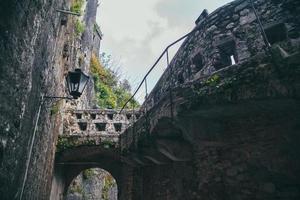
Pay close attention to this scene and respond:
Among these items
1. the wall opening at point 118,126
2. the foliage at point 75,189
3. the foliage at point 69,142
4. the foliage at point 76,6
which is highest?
the foliage at point 76,6

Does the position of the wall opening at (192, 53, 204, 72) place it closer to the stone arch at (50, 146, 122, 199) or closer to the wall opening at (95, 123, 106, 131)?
the stone arch at (50, 146, 122, 199)

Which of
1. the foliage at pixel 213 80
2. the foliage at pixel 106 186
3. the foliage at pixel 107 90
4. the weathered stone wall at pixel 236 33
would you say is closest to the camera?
the foliage at pixel 213 80

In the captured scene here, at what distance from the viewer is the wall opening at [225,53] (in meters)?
5.46

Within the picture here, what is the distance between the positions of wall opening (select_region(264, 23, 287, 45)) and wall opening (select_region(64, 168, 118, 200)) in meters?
10.4

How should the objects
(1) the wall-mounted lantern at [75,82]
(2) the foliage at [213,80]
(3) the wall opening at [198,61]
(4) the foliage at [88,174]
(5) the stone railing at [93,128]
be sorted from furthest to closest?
(4) the foliage at [88,174]
(5) the stone railing at [93,128]
(3) the wall opening at [198,61]
(1) the wall-mounted lantern at [75,82]
(2) the foliage at [213,80]

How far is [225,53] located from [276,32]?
1.11 m

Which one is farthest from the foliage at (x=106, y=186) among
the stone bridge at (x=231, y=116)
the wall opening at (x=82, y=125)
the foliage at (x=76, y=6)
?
the foliage at (x=76, y=6)

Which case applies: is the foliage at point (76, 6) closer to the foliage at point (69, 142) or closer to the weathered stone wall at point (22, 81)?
the weathered stone wall at point (22, 81)

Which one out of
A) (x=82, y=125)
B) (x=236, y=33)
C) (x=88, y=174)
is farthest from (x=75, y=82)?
(x=88, y=174)

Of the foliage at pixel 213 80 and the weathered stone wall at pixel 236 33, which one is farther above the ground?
the weathered stone wall at pixel 236 33

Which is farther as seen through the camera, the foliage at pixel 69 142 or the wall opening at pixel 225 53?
the foliage at pixel 69 142

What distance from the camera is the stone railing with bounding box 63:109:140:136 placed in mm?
9477

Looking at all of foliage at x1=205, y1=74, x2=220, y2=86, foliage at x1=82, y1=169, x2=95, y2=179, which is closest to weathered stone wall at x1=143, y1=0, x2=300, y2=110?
foliage at x1=205, y1=74, x2=220, y2=86

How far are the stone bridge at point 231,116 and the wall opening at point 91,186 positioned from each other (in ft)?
21.8
